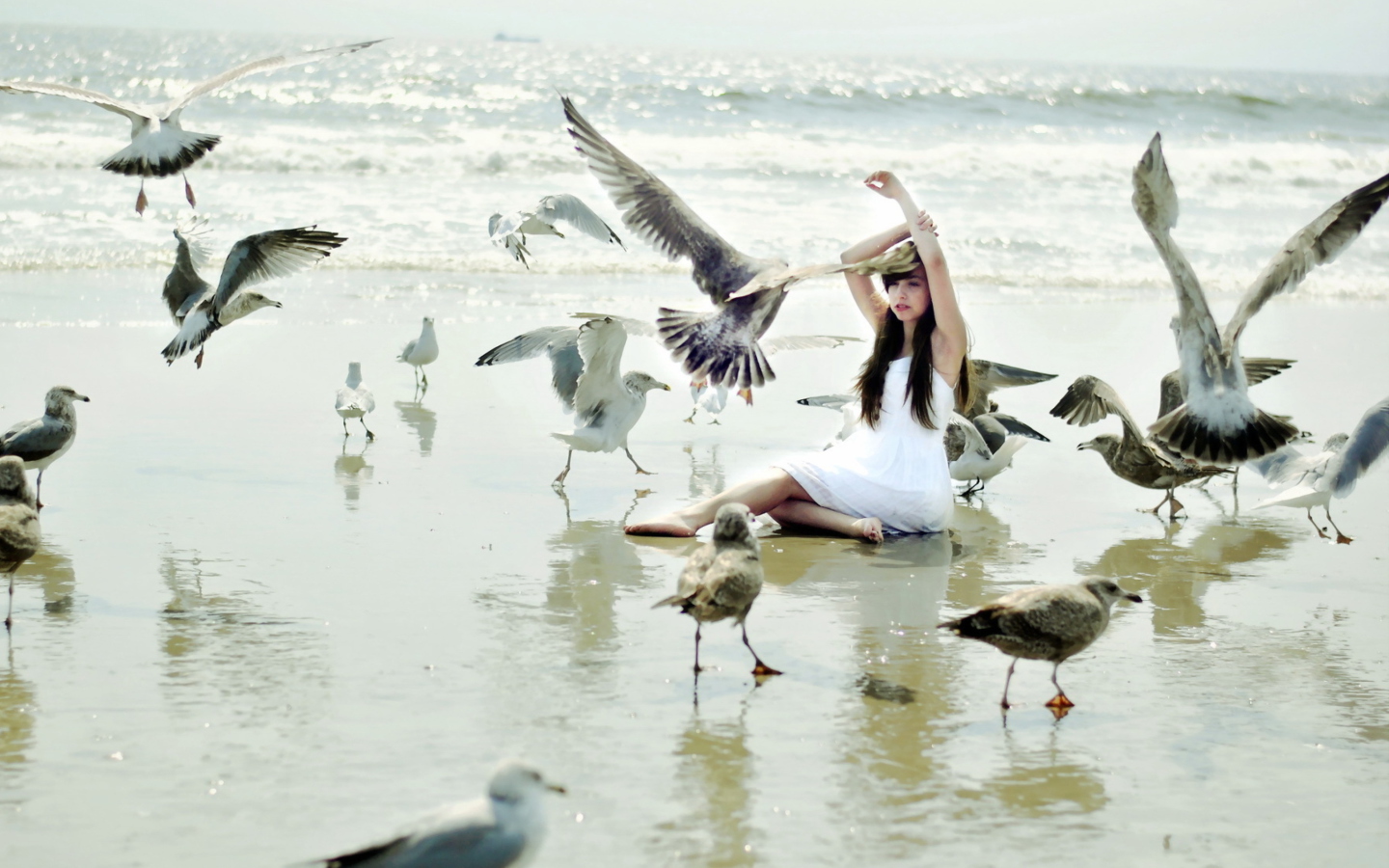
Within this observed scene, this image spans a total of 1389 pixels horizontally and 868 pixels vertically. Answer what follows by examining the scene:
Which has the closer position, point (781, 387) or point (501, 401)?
point (501, 401)

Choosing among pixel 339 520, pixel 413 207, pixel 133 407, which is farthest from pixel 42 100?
pixel 339 520

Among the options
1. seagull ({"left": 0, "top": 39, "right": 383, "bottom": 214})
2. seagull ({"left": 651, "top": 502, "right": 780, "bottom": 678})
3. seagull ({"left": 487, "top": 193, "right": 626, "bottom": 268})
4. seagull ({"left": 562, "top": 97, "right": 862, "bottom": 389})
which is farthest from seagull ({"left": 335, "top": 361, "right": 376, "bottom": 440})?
seagull ({"left": 651, "top": 502, "right": 780, "bottom": 678})

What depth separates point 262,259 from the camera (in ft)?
25.1

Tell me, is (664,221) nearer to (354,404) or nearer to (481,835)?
(354,404)

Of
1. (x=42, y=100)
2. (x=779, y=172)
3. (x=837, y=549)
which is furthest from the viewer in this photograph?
(x=42, y=100)

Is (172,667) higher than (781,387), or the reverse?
(781,387)

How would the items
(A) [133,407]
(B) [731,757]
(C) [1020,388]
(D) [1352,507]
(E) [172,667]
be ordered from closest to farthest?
(B) [731,757]
(E) [172,667]
(D) [1352,507]
(A) [133,407]
(C) [1020,388]

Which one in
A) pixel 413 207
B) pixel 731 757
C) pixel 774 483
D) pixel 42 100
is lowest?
pixel 731 757

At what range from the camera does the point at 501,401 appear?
847cm

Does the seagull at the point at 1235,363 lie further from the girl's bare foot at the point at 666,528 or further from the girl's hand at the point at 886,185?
the girl's bare foot at the point at 666,528

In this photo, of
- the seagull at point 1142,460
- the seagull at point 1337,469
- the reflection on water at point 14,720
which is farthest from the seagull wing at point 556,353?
the reflection on water at point 14,720

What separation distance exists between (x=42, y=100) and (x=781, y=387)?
21820 mm

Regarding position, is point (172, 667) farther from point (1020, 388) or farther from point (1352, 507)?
point (1020, 388)

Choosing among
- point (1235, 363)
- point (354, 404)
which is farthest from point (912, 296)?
point (354, 404)
